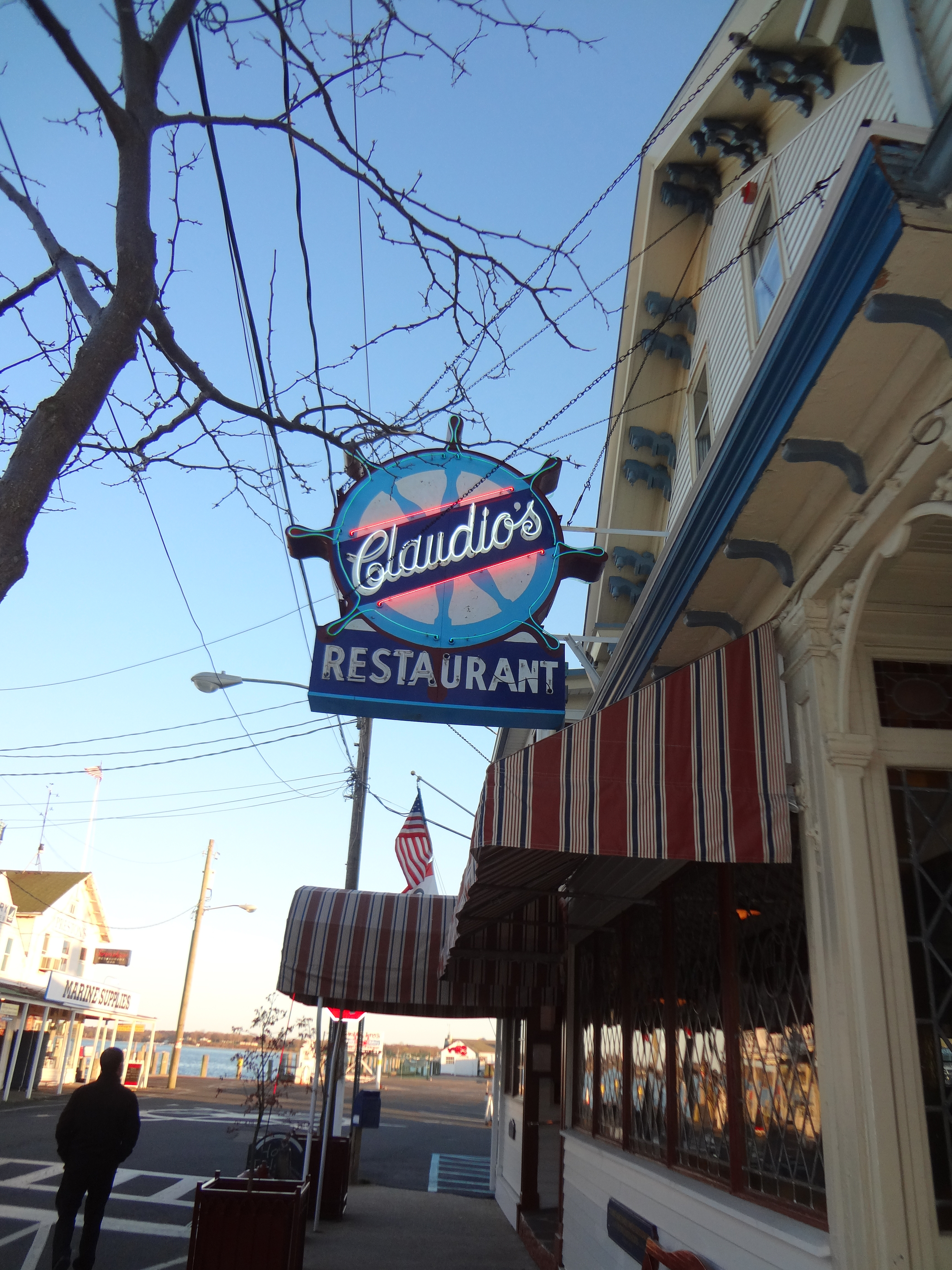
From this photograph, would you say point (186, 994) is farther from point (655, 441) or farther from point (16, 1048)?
point (655, 441)

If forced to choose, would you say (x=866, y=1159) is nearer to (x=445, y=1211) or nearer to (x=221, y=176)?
(x=221, y=176)

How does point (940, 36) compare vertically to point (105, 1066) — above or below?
above

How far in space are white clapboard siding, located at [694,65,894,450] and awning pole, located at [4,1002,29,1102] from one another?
3269 centimetres

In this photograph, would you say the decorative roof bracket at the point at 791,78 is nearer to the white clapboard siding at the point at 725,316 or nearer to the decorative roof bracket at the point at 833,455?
the white clapboard siding at the point at 725,316

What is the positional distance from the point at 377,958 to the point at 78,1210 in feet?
12.0

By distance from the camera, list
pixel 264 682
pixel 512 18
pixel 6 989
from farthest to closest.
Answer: pixel 6 989 → pixel 264 682 → pixel 512 18

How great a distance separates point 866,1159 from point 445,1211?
10.4 metres

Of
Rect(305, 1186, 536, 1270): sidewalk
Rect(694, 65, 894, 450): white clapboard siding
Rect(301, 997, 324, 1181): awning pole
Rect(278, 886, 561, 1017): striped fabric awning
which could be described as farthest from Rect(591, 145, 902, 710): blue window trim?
Rect(305, 1186, 536, 1270): sidewalk

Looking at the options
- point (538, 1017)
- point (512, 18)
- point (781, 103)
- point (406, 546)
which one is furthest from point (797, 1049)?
point (538, 1017)

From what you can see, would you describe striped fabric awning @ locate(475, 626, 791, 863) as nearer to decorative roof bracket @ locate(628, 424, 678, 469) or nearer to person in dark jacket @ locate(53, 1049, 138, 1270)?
person in dark jacket @ locate(53, 1049, 138, 1270)

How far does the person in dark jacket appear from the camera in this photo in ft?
22.8

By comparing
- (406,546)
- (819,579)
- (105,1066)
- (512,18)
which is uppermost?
(512,18)

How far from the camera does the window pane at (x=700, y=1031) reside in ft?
17.0

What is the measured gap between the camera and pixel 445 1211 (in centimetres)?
1216
